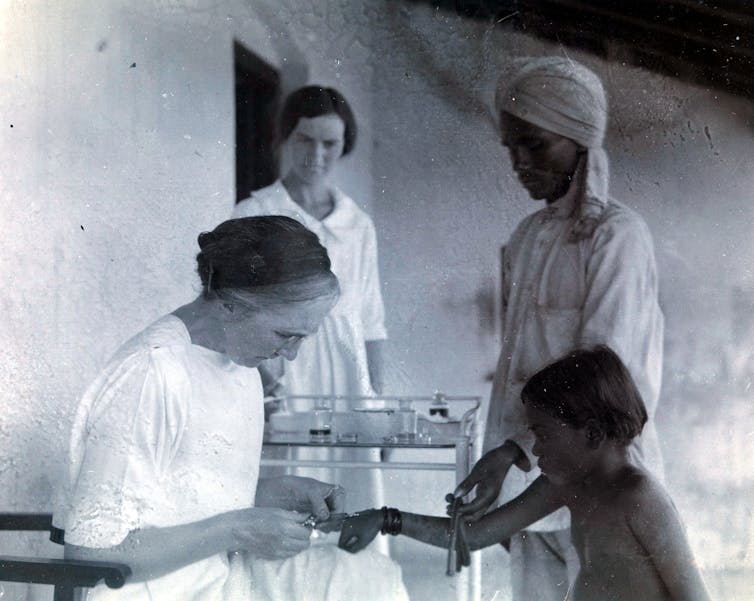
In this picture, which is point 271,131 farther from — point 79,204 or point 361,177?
point 79,204

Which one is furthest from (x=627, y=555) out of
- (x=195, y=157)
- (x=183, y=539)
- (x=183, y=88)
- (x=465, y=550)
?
(x=183, y=88)

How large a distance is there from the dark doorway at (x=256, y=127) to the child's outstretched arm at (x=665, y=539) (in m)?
1.39

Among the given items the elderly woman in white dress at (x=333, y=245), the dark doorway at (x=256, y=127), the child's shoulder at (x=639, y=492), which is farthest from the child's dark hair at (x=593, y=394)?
the dark doorway at (x=256, y=127)

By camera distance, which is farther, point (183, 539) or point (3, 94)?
point (3, 94)

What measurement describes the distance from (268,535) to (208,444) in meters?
0.30

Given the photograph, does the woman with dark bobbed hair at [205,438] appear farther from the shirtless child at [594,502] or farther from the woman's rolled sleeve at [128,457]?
the shirtless child at [594,502]

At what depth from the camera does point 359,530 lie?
2.63 metres

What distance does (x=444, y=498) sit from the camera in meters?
2.64

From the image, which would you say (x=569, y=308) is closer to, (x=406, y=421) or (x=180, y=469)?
(x=406, y=421)

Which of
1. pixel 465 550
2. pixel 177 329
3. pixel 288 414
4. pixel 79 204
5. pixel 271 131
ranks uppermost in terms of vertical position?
pixel 271 131

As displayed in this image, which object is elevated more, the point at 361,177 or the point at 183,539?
the point at 361,177

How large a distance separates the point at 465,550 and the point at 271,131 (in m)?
1.31

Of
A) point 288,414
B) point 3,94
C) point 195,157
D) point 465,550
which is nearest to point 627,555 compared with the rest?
point 465,550

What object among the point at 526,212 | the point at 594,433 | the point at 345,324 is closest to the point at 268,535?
the point at 345,324
